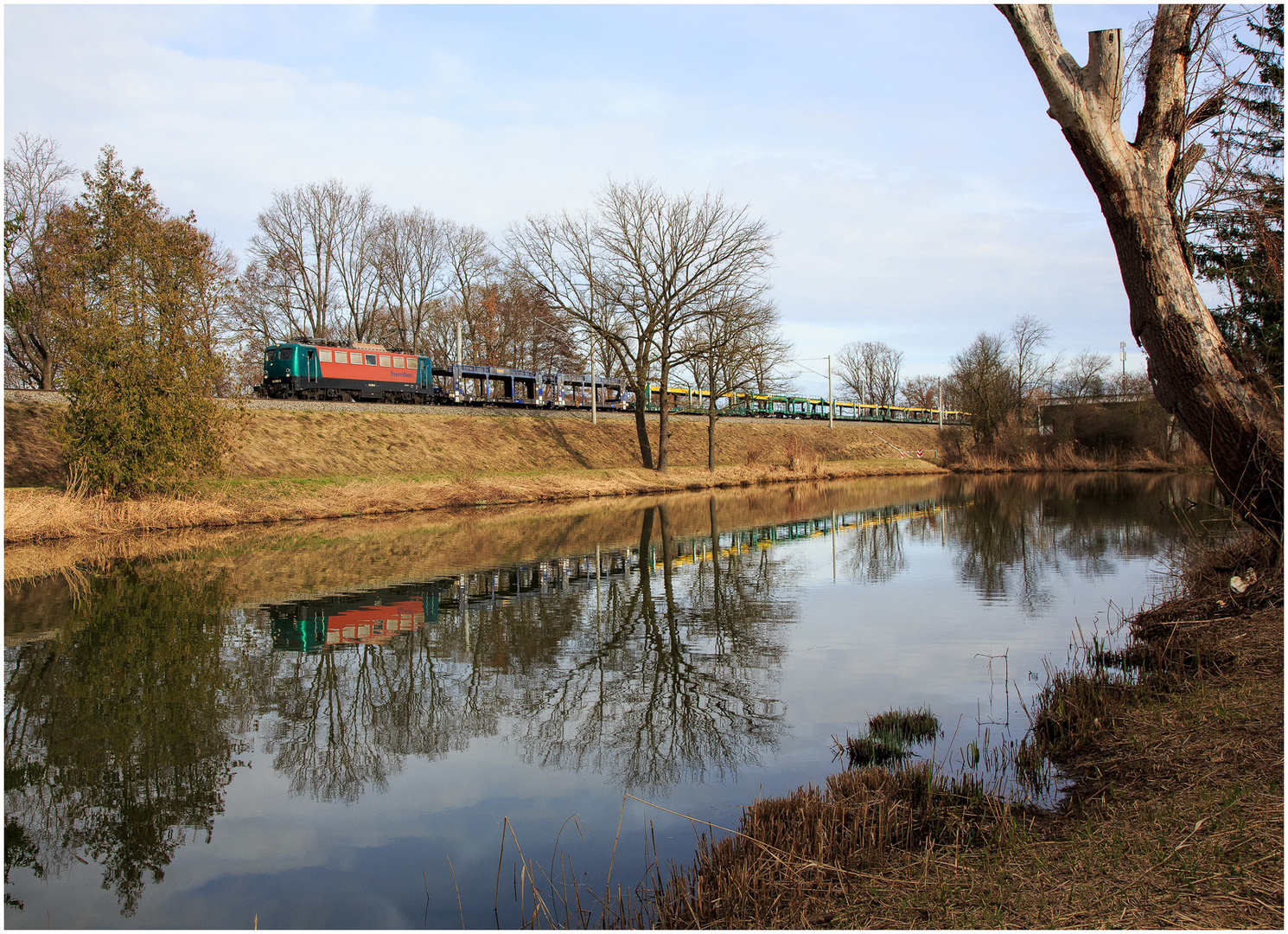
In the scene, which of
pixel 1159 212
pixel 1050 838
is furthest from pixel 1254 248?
pixel 1050 838

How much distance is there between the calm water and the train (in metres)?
19.3

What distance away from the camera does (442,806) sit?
5.11 m

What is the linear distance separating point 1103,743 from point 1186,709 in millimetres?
698

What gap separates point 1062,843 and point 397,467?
2846cm

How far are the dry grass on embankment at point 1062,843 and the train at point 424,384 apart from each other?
100ft

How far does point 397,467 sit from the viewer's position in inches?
1184

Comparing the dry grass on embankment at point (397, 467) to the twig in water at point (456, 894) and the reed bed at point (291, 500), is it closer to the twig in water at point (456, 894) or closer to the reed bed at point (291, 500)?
the reed bed at point (291, 500)

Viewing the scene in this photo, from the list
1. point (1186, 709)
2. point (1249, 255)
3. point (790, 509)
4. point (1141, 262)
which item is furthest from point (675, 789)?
point (790, 509)

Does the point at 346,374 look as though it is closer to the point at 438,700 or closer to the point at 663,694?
the point at 438,700

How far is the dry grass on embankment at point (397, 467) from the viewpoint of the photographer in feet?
64.1

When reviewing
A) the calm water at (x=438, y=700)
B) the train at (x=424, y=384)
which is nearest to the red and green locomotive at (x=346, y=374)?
the train at (x=424, y=384)

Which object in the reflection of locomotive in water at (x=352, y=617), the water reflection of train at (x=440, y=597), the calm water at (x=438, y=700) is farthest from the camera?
the water reflection of train at (x=440, y=597)

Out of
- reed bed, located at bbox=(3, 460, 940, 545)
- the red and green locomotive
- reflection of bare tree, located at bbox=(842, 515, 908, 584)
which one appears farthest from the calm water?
the red and green locomotive

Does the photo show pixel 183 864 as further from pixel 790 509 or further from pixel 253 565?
pixel 790 509
